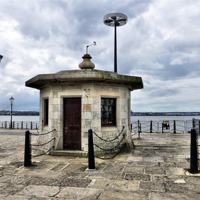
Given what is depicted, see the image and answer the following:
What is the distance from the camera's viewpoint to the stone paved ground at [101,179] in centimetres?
522

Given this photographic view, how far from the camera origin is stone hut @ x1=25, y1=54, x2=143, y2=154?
9.85m

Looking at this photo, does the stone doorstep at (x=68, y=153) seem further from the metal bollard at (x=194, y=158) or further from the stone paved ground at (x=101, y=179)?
the metal bollard at (x=194, y=158)

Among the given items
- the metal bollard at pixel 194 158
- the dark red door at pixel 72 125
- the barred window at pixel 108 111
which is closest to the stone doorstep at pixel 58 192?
the metal bollard at pixel 194 158

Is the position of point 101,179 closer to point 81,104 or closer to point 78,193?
point 78,193

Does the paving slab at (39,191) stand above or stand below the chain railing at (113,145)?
below

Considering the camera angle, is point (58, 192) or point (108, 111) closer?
point (58, 192)

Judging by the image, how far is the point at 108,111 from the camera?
35.1 feet

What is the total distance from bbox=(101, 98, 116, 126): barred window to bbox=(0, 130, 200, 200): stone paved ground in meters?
1.94

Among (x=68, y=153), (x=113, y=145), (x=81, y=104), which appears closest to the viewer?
(x=68, y=153)

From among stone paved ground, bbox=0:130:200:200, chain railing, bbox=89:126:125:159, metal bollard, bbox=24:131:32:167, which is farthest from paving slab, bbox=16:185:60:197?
chain railing, bbox=89:126:125:159

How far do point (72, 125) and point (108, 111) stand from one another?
64.6 inches

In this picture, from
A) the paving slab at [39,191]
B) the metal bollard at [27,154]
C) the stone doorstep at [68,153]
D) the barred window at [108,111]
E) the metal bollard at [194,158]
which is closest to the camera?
the paving slab at [39,191]

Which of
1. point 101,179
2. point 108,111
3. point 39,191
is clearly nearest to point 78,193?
point 39,191

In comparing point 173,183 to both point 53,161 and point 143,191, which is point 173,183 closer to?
point 143,191
